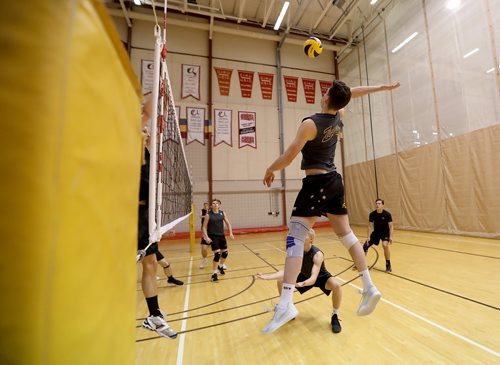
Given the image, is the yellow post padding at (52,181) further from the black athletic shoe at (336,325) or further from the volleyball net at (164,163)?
the black athletic shoe at (336,325)

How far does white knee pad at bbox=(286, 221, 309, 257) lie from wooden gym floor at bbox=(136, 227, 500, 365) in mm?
1039

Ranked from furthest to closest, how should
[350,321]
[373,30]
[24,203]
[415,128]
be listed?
1. [373,30]
2. [415,128]
3. [350,321]
4. [24,203]

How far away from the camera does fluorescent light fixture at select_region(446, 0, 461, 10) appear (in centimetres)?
833

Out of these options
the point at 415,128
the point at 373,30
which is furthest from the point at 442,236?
the point at 373,30

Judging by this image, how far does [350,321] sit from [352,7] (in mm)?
12703

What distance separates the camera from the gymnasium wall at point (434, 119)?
763cm

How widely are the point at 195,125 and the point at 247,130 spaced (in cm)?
249

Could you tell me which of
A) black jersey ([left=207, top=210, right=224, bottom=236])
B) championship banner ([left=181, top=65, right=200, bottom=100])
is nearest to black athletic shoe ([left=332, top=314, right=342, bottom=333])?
black jersey ([left=207, top=210, right=224, bottom=236])

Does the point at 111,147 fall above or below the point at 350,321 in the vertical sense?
above

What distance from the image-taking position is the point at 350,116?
44.2 feet

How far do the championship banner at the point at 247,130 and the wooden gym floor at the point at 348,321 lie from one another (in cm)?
798

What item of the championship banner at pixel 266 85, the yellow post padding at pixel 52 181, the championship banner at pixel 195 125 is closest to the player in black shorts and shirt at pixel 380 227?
the yellow post padding at pixel 52 181

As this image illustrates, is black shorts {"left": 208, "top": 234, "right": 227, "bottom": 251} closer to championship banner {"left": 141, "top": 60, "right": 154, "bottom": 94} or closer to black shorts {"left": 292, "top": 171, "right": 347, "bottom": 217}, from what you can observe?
black shorts {"left": 292, "top": 171, "right": 347, "bottom": 217}

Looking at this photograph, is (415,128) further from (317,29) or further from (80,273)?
(80,273)
